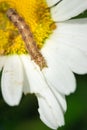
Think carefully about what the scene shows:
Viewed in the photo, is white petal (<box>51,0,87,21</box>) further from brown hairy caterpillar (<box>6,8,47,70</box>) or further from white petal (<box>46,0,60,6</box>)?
brown hairy caterpillar (<box>6,8,47,70</box>)

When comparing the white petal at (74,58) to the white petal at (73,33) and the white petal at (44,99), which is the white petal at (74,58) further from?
the white petal at (44,99)

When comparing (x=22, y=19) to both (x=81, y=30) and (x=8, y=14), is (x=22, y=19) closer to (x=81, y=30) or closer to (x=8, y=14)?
(x=8, y=14)

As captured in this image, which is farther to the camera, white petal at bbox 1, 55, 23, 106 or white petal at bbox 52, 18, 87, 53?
white petal at bbox 52, 18, 87, 53

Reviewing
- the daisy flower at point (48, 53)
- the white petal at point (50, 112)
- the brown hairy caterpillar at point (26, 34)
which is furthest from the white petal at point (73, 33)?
the white petal at point (50, 112)

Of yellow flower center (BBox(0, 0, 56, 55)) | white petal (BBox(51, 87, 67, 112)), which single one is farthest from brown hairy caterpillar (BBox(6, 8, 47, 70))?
white petal (BBox(51, 87, 67, 112))

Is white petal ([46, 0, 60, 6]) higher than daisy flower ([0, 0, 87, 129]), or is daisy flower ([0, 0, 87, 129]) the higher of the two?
white petal ([46, 0, 60, 6])

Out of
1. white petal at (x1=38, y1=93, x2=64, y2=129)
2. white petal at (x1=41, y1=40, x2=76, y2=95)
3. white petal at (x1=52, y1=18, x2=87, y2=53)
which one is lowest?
white petal at (x1=38, y1=93, x2=64, y2=129)

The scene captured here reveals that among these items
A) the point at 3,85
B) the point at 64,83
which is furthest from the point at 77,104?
the point at 3,85
